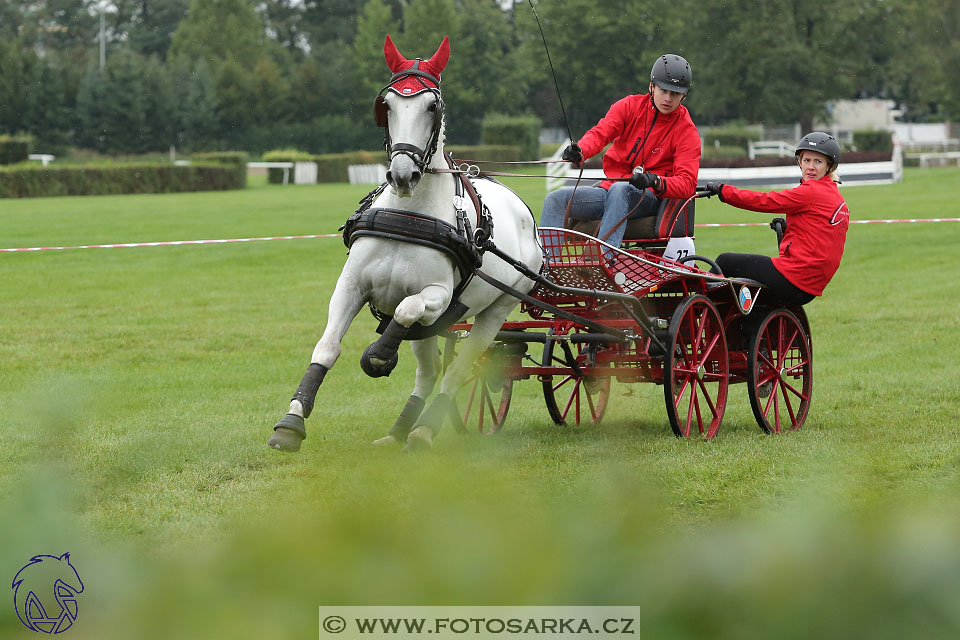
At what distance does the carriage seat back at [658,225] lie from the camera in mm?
7672

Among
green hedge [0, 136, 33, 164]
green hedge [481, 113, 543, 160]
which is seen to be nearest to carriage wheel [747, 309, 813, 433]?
green hedge [0, 136, 33, 164]

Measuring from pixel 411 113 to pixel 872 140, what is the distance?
212ft

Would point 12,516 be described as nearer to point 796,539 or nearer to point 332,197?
point 796,539

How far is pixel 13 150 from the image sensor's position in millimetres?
46625

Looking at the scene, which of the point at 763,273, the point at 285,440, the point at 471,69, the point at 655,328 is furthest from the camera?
the point at 471,69

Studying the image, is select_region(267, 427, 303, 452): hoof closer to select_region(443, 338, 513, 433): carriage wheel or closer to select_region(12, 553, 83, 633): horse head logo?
select_region(443, 338, 513, 433): carriage wheel

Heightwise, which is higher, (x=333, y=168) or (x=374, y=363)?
(x=374, y=363)

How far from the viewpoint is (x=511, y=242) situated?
6871 mm

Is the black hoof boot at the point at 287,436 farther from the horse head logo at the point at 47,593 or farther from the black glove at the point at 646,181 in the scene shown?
the horse head logo at the point at 47,593

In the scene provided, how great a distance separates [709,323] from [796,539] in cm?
653

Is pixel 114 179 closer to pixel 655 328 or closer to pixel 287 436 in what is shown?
pixel 655 328

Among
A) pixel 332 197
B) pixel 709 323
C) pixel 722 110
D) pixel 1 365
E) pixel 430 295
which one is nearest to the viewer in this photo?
pixel 430 295

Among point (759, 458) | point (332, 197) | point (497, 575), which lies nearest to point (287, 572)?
point (497, 575)

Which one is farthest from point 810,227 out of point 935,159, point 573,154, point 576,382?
point 935,159
